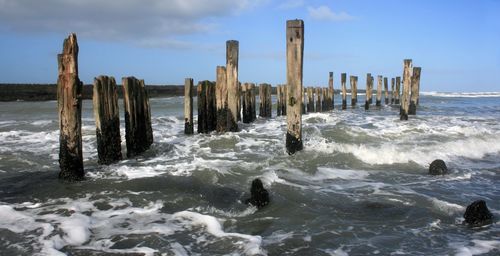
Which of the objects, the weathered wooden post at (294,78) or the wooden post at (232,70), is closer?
the weathered wooden post at (294,78)

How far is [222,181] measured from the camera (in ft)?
23.0

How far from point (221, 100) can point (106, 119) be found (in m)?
4.45

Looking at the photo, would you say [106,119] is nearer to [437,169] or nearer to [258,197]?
[258,197]

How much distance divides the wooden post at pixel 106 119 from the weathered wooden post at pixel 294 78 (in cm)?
336

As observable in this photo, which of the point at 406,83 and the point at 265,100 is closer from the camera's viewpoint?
the point at 406,83

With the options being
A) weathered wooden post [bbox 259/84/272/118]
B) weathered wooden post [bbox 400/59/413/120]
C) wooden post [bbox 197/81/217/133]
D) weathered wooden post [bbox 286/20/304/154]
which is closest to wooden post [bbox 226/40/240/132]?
wooden post [bbox 197/81/217/133]

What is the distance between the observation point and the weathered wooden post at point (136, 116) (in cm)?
882

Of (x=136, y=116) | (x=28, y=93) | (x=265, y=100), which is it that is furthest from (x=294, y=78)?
(x=28, y=93)

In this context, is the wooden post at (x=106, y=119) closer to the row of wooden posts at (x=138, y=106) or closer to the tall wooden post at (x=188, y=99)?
the row of wooden posts at (x=138, y=106)

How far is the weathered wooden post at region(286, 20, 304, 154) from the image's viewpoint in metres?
8.80

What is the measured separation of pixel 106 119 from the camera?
781cm

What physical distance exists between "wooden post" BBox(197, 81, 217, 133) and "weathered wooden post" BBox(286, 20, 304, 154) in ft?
10.7

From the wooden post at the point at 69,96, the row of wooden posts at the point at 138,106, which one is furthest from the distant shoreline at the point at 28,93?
the wooden post at the point at 69,96

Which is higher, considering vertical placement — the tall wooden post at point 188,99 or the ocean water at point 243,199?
the tall wooden post at point 188,99
